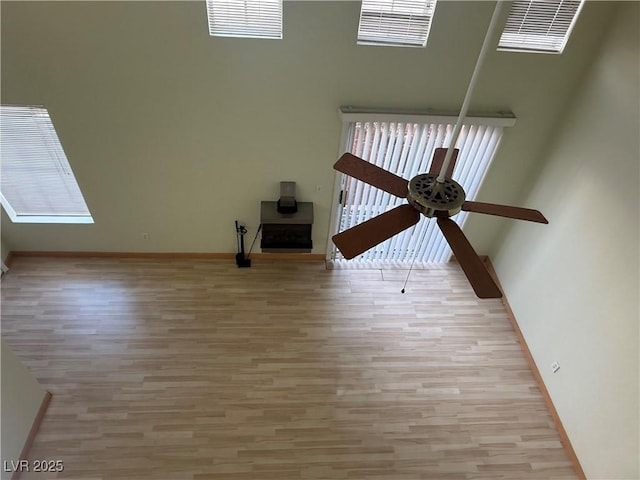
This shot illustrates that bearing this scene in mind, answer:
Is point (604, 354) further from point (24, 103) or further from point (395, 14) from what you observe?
point (24, 103)

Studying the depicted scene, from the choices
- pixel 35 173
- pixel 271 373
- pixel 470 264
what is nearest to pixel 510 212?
pixel 470 264

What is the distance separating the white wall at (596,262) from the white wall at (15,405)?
4.24 m

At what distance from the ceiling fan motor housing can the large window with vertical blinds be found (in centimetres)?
156

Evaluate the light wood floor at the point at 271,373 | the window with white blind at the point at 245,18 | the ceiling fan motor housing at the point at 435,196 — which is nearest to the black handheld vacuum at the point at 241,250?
the light wood floor at the point at 271,373

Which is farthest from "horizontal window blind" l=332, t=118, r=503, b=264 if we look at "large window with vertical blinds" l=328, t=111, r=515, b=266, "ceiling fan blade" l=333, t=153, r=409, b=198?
"ceiling fan blade" l=333, t=153, r=409, b=198

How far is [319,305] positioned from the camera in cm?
429

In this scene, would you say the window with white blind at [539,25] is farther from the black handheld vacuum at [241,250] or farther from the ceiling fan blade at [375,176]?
the black handheld vacuum at [241,250]

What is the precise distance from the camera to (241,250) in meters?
4.53

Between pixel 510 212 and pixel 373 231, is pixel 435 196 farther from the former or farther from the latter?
pixel 510 212

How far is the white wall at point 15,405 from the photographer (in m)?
2.93

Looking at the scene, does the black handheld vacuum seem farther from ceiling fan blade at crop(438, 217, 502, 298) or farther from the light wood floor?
ceiling fan blade at crop(438, 217, 502, 298)

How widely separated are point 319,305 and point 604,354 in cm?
241

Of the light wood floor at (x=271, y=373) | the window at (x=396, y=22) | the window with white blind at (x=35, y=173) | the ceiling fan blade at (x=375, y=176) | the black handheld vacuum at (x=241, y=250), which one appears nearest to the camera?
the ceiling fan blade at (x=375, y=176)

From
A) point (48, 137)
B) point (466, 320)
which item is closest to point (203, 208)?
point (48, 137)
